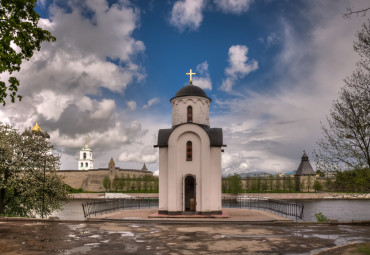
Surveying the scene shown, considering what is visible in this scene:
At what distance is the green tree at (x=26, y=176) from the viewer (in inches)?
866

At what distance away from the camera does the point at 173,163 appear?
22000mm

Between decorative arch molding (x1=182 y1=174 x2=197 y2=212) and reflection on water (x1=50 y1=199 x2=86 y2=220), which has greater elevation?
decorative arch molding (x1=182 y1=174 x2=197 y2=212)

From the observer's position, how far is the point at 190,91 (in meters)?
24.6

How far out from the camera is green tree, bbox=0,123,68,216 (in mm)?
22000

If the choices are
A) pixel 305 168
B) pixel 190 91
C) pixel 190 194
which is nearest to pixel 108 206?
pixel 190 194

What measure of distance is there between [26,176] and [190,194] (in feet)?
39.8

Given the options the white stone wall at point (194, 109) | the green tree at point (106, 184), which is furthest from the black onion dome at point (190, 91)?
the green tree at point (106, 184)

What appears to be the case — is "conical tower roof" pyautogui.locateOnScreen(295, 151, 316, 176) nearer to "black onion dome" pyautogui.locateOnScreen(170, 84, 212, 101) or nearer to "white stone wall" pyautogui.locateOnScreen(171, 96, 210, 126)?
"white stone wall" pyautogui.locateOnScreen(171, 96, 210, 126)

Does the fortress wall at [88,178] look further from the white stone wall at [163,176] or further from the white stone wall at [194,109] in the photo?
the white stone wall at [163,176]

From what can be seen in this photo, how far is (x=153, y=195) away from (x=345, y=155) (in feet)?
210

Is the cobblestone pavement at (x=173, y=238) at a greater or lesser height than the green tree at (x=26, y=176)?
lesser

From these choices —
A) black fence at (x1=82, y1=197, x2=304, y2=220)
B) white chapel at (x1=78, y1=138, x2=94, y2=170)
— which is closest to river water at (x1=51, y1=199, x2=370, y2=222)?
black fence at (x1=82, y1=197, x2=304, y2=220)

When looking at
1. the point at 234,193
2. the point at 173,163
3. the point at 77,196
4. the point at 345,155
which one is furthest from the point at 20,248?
the point at 77,196

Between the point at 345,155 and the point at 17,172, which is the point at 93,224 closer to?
the point at 17,172
